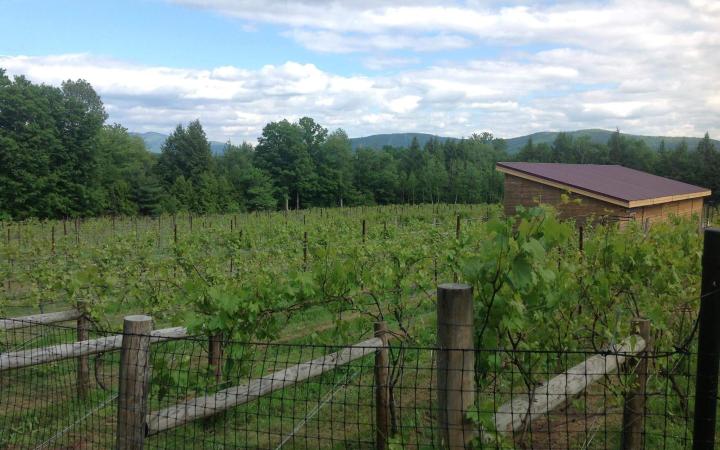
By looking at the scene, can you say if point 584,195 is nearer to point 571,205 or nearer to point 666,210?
point 571,205

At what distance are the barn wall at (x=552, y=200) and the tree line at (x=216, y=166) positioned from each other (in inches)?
1212

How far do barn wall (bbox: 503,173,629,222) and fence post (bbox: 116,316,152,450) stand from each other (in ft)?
45.2

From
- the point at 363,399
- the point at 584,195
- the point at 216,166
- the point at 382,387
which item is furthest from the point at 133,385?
the point at 216,166

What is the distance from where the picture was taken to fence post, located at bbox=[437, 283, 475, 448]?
8.16 feet

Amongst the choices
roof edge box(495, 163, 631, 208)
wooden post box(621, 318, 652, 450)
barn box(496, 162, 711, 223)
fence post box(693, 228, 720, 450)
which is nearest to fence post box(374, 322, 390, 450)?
wooden post box(621, 318, 652, 450)

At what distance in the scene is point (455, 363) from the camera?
2.49 meters

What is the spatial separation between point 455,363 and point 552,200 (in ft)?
53.8

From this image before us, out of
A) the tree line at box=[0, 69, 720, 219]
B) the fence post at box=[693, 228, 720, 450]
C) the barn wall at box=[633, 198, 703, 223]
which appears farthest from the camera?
the tree line at box=[0, 69, 720, 219]

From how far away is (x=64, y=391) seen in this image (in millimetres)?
6102

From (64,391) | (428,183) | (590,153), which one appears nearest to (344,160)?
(428,183)

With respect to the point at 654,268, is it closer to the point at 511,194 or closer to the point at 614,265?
the point at 614,265

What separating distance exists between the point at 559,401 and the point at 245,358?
1.94 metres

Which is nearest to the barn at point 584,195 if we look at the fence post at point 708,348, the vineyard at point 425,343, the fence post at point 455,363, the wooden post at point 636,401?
the vineyard at point 425,343

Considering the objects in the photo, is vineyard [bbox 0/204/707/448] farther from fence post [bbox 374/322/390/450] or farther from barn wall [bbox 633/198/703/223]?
barn wall [bbox 633/198/703/223]
